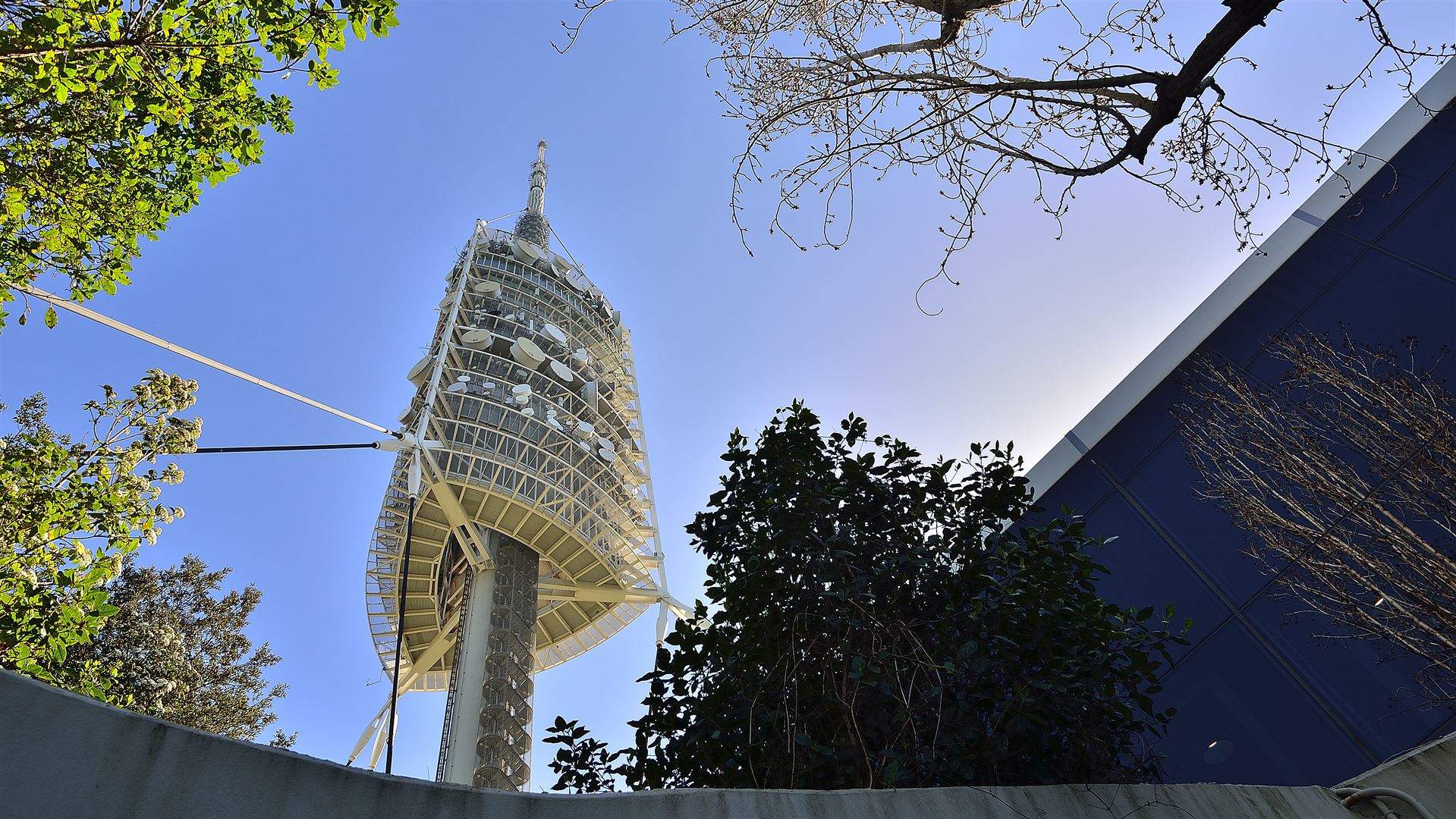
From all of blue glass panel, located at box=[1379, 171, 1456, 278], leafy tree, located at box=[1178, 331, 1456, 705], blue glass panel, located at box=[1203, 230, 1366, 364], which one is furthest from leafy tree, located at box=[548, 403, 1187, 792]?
blue glass panel, located at box=[1379, 171, 1456, 278]

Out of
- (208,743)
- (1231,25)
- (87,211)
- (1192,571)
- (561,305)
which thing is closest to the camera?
(208,743)

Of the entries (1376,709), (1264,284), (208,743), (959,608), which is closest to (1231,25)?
(959,608)

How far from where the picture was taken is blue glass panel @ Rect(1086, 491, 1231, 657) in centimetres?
929

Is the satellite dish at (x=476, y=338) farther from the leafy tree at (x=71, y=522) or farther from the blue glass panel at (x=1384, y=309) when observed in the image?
the blue glass panel at (x=1384, y=309)

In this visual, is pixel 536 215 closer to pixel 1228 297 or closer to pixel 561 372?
pixel 561 372

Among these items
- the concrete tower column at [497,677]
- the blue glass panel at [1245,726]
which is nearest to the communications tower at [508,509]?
the concrete tower column at [497,677]

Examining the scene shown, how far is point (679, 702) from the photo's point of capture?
5613 millimetres

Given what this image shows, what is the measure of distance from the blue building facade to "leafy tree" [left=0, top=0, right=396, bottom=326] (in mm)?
9359

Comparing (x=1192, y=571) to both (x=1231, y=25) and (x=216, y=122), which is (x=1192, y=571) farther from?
(x=216, y=122)

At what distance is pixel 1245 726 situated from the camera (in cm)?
858

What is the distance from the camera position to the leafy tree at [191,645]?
50.0 feet

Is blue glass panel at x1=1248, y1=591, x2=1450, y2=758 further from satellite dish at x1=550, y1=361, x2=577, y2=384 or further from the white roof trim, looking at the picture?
satellite dish at x1=550, y1=361, x2=577, y2=384

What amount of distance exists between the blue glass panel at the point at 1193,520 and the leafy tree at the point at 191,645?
15172 mm

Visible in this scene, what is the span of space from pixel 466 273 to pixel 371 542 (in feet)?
29.2
